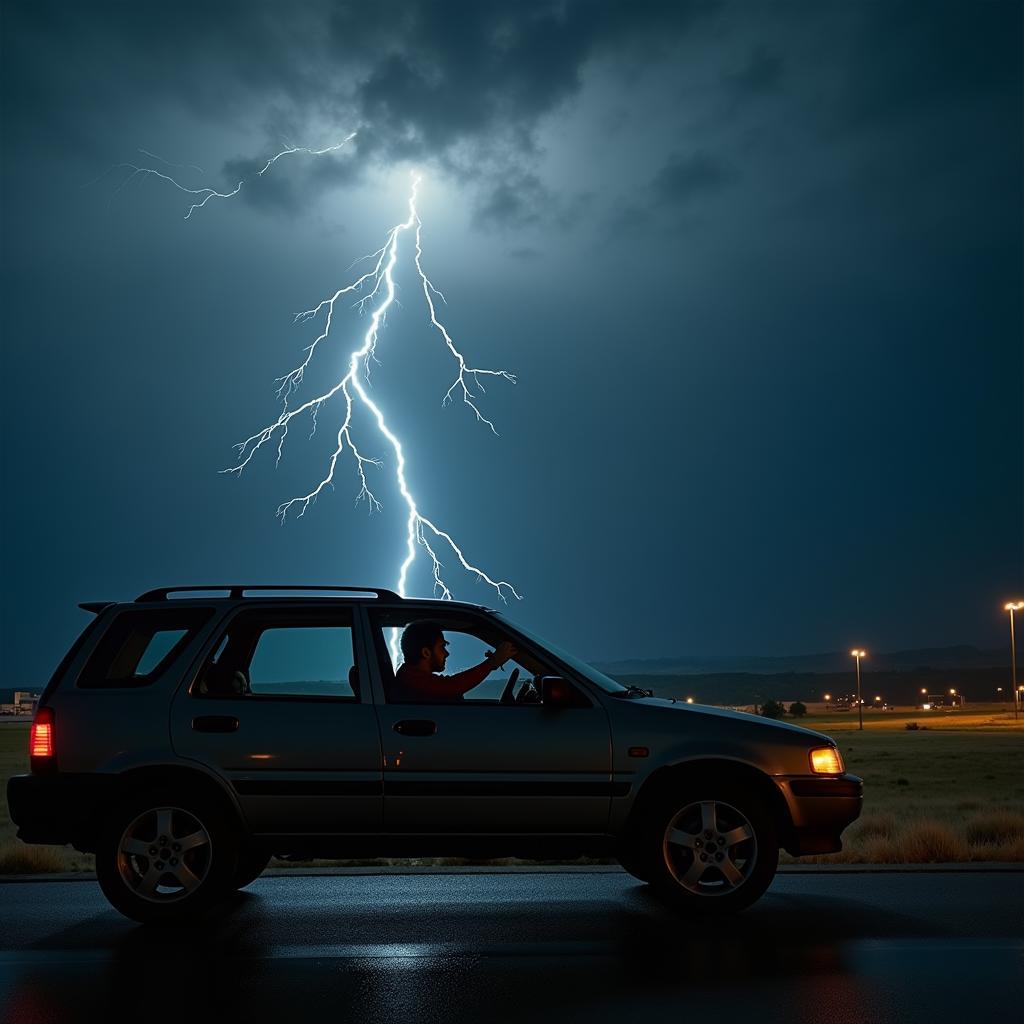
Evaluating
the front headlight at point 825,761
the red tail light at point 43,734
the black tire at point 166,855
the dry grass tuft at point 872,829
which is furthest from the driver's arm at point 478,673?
the dry grass tuft at point 872,829

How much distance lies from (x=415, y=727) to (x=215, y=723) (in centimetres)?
115

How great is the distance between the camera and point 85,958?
6438mm

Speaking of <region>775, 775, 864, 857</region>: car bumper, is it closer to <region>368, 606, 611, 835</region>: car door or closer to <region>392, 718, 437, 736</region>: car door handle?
<region>368, 606, 611, 835</region>: car door

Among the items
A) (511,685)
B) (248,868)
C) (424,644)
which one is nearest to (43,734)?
(248,868)

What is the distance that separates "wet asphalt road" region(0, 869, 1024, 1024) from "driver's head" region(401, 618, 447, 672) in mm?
1486

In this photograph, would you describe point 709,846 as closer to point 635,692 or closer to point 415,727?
point 635,692

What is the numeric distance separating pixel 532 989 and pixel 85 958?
7.57ft

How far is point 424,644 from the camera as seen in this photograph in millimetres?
7863

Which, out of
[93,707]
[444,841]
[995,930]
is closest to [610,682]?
[444,841]

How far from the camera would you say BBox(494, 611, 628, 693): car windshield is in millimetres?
7770

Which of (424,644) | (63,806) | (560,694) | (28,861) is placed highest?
(424,644)

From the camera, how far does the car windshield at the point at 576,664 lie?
777 centimetres

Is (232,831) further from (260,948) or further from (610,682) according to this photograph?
(610,682)

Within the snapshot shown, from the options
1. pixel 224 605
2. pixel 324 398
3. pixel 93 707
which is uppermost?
pixel 324 398
